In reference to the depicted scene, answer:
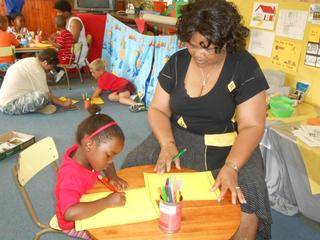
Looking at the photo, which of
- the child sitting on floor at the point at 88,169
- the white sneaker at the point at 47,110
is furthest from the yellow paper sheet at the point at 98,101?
the child sitting on floor at the point at 88,169

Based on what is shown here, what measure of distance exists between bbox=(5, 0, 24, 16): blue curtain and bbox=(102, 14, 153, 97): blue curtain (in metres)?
1.69

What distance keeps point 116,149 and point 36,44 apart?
13.6ft

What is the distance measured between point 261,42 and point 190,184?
186 cm

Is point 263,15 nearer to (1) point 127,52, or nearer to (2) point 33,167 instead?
(2) point 33,167

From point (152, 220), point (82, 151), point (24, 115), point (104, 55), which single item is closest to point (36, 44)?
point (104, 55)

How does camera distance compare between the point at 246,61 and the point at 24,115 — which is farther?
the point at 24,115

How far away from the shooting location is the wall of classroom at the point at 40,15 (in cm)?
601

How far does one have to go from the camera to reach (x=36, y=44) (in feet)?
16.1

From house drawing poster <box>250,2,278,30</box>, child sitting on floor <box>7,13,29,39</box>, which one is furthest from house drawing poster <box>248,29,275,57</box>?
child sitting on floor <box>7,13,29,39</box>

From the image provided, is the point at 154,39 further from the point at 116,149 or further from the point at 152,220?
the point at 152,220

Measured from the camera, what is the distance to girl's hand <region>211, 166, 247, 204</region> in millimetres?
1216

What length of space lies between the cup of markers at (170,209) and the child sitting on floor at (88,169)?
18 cm

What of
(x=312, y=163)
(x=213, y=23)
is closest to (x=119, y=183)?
(x=213, y=23)

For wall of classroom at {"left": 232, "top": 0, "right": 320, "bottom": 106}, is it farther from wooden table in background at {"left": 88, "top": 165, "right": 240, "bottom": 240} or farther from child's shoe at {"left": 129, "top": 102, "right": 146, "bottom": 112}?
child's shoe at {"left": 129, "top": 102, "right": 146, "bottom": 112}
